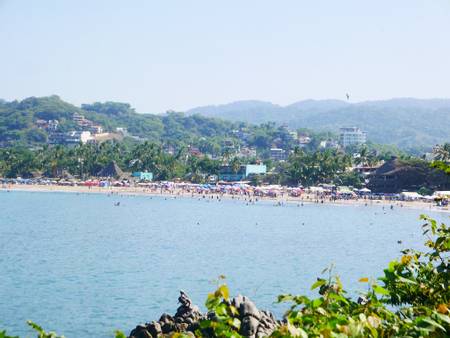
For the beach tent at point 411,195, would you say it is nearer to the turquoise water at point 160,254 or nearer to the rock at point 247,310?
the turquoise water at point 160,254

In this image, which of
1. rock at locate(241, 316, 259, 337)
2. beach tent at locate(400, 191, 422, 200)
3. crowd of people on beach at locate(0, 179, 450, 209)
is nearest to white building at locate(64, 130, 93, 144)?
A: crowd of people on beach at locate(0, 179, 450, 209)

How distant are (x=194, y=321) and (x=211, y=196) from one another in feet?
251

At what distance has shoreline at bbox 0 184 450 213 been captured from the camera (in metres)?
82.9

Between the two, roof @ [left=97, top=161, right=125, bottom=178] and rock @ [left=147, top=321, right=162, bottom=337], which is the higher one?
roof @ [left=97, top=161, right=125, bottom=178]

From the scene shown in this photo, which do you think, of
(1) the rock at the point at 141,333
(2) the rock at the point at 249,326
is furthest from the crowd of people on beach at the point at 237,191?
(2) the rock at the point at 249,326

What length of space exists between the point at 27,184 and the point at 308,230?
5994 cm

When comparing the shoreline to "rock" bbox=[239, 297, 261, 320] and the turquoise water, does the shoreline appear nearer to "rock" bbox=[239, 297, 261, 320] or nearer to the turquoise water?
the turquoise water

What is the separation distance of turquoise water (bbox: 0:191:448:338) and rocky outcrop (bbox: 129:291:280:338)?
2091mm

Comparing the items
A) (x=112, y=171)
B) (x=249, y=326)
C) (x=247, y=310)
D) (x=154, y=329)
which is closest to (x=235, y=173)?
(x=112, y=171)

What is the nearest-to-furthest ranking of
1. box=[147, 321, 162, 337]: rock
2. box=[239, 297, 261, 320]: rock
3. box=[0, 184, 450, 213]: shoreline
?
box=[239, 297, 261, 320]: rock, box=[147, 321, 162, 337]: rock, box=[0, 184, 450, 213]: shoreline

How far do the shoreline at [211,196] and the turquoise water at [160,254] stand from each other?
320cm

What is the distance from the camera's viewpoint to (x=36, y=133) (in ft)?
638

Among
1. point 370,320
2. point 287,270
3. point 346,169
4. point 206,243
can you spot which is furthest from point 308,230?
point 370,320

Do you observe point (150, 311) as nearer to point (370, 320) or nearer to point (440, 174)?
point (370, 320)
